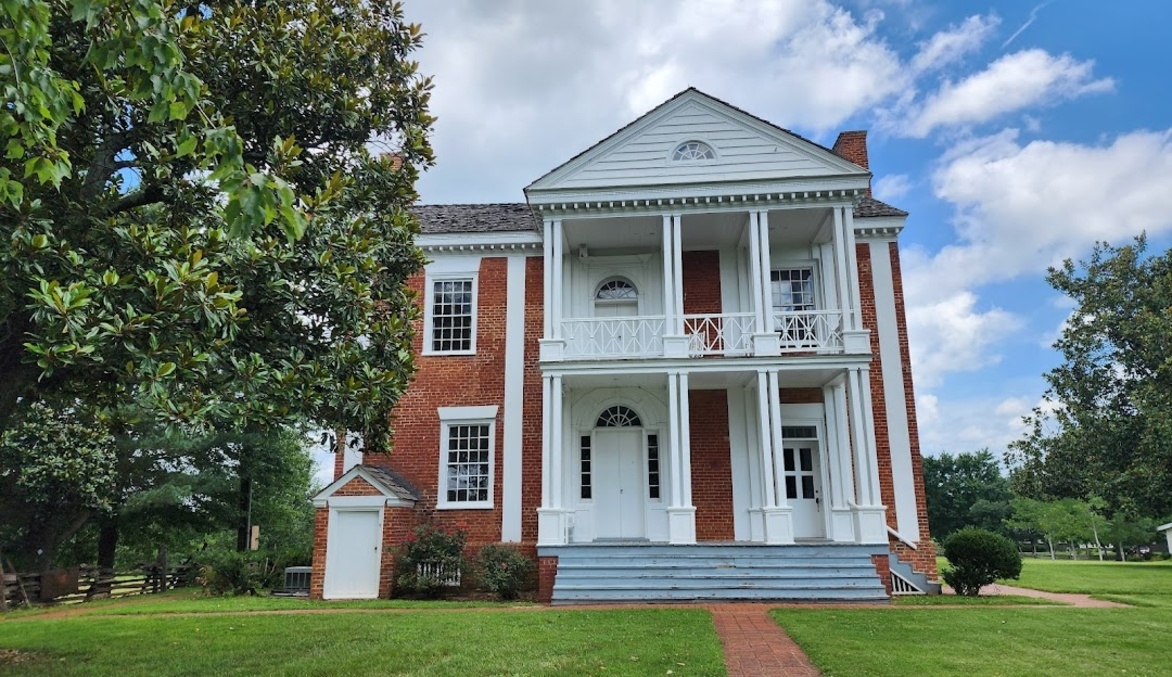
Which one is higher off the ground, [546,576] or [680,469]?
[680,469]

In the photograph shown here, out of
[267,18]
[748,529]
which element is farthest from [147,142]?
[748,529]

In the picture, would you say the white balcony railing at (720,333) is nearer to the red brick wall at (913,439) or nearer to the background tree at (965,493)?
the red brick wall at (913,439)

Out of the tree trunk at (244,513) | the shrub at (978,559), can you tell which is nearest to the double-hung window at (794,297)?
the shrub at (978,559)

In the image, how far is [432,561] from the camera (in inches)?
536

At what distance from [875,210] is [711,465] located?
6804mm

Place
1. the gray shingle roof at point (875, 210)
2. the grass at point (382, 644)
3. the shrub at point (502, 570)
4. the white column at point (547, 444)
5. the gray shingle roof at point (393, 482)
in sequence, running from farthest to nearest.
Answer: the gray shingle roof at point (875, 210)
the gray shingle roof at point (393, 482)
the white column at point (547, 444)
the shrub at point (502, 570)
the grass at point (382, 644)

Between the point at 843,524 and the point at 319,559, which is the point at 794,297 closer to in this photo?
the point at 843,524

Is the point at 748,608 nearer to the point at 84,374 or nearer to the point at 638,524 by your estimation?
the point at 638,524

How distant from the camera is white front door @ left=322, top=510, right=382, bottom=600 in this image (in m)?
13.4

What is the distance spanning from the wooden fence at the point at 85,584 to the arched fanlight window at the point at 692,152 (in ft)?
56.9

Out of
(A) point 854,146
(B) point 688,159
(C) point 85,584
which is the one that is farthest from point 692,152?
(C) point 85,584

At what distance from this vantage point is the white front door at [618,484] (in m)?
15.1

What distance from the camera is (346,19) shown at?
916cm

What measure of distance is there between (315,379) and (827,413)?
11.5 metres
